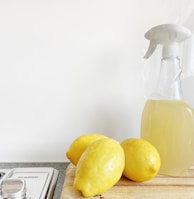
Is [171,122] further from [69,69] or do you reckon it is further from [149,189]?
[69,69]

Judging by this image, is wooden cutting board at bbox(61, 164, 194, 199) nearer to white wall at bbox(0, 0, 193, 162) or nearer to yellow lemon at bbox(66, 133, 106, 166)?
yellow lemon at bbox(66, 133, 106, 166)

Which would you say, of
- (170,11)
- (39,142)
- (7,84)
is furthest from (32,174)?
(170,11)

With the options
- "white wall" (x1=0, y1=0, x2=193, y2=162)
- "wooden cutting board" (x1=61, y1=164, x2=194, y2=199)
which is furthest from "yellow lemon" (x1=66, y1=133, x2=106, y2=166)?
"white wall" (x1=0, y1=0, x2=193, y2=162)

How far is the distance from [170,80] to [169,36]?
0.31 ft

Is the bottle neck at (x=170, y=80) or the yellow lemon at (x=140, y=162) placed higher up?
the bottle neck at (x=170, y=80)

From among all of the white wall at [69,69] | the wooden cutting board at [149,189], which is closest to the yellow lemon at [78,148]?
the wooden cutting board at [149,189]

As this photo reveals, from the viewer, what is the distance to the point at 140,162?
0.47 m

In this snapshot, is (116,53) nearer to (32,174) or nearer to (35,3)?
(35,3)

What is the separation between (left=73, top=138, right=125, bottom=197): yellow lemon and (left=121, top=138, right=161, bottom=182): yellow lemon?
27mm

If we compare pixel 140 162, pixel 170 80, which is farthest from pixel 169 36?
pixel 140 162

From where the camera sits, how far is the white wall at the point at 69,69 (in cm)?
66

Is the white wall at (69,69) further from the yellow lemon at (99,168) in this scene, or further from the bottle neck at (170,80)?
the yellow lemon at (99,168)

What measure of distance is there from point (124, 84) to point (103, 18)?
0.57 feet

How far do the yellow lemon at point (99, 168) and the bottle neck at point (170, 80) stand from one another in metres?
0.18
